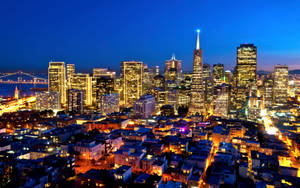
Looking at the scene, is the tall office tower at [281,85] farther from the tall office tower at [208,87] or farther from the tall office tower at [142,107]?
the tall office tower at [142,107]

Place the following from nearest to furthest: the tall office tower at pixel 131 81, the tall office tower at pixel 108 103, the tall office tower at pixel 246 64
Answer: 1. the tall office tower at pixel 108 103
2. the tall office tower at pixel 246 64
3. the tall office tower at pixel 131 81

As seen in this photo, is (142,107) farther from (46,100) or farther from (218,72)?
(218,72)

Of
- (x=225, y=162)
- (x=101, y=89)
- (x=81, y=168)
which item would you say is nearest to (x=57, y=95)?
(x=101, y=89)

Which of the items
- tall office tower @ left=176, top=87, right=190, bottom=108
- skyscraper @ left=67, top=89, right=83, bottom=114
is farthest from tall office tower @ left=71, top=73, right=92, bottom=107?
tall office tower @ left=176, top=87, right=190, bottom=108

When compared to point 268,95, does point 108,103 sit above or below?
below

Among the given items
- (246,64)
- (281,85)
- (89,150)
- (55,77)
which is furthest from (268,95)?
(55,77)

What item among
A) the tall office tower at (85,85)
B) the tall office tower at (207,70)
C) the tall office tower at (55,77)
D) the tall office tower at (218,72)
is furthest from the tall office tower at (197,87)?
the tall office tower at (55,77)
